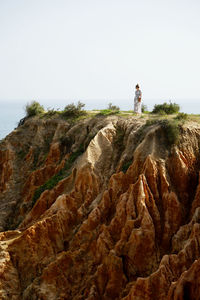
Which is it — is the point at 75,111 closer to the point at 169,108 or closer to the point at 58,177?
the point at 58,177

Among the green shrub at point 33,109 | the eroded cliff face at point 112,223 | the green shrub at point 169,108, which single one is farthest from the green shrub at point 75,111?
the green shrub at point 169,108

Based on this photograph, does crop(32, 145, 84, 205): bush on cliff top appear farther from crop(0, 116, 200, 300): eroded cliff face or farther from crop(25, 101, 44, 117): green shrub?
crop(25, 101, 44, 117): green shrub

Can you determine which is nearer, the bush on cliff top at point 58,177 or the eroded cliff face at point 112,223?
the eroded cliff face at point 112,223

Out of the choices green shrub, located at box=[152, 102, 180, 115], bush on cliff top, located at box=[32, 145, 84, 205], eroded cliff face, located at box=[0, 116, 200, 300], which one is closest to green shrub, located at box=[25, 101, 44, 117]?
bush on cliff top, located at box=[32, 145, 84, 205]

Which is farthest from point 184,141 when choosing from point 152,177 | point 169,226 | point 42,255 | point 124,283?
point 42,255

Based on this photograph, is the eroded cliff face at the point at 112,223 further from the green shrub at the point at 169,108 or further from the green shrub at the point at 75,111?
the green shrub at the point at 75,111

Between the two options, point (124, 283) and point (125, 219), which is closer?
point (124, 283)

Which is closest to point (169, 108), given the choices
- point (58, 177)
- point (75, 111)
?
point (75, 111)

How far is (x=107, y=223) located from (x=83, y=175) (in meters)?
3.81

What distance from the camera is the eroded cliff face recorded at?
15.5 m

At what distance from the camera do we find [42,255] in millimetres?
18531

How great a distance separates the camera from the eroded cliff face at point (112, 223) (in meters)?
15.5

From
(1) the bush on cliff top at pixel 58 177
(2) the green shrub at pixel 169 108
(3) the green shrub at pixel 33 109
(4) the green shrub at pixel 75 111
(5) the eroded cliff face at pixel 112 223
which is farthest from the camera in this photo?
(3) the green shrub at pixel 33 109

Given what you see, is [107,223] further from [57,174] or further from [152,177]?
[57,174]
